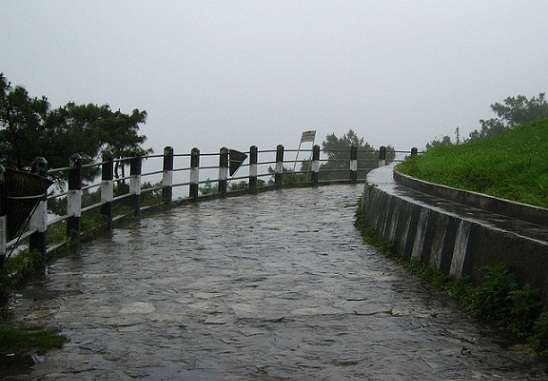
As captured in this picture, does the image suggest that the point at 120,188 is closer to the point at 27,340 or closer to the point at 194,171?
the point at 194,171

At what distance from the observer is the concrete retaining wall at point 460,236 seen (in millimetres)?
5359

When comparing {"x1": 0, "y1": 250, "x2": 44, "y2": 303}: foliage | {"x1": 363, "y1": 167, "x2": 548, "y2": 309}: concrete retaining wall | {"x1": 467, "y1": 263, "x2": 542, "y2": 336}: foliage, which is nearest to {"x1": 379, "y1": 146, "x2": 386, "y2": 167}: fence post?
{"x1": 363, "y1": 167, "x2": 548, "y2": 309}: concrete retaining wall

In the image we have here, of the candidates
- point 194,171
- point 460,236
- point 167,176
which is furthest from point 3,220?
point 194,171

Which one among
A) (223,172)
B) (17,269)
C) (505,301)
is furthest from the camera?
(223,172)

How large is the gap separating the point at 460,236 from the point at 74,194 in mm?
5960

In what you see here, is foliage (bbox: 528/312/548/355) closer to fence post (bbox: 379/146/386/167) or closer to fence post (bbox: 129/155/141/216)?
fence post (bbox: 129/155/141/216)

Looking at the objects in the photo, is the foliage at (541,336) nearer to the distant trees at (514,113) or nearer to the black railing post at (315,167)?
the black railing post at (315,167)

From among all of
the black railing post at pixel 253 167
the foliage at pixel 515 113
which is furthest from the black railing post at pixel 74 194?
the foliage at pixel 515 113

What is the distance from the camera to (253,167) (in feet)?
67.2

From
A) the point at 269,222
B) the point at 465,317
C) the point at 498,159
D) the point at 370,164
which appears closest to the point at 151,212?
the point at 269,222

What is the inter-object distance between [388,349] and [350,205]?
11.6 metres

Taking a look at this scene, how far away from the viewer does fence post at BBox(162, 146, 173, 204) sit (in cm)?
1573

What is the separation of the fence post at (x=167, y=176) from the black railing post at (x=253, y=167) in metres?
4.80

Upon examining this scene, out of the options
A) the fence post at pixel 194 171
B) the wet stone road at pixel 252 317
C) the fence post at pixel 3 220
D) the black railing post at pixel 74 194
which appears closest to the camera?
the wet stone road at pixel 252 317
